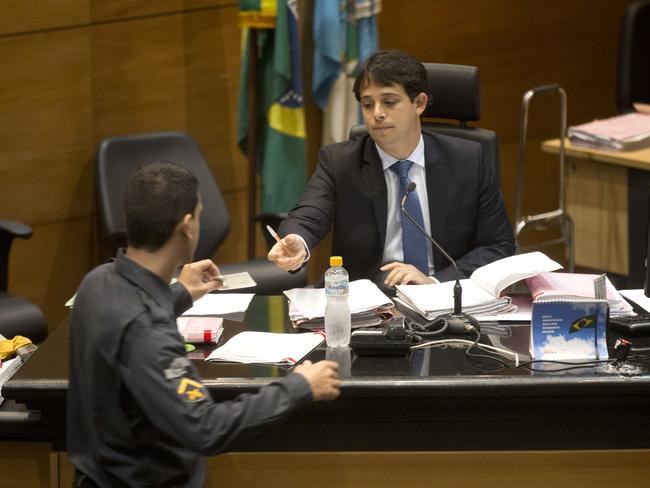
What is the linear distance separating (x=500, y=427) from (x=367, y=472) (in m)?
0.32

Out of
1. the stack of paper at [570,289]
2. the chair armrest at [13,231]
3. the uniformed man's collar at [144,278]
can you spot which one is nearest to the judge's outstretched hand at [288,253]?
the stack of paper at [570,289]

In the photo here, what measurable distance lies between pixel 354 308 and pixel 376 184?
2.31 feet

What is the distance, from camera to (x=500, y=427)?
2719 mm

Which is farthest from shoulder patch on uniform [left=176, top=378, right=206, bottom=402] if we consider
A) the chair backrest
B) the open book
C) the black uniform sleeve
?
the chair backrest

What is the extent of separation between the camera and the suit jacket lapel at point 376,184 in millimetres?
3564

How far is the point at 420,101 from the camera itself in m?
3.54

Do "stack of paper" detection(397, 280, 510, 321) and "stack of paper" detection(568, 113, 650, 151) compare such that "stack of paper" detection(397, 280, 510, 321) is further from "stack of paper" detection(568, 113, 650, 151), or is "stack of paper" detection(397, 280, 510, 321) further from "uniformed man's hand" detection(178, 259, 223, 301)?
"stack of paper" detection(568, 113, 650, 151)

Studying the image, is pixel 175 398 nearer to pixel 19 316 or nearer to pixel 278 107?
pixel 19 316

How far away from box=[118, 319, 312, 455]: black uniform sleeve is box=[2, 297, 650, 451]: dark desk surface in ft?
1.48

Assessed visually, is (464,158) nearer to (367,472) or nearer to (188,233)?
(367,472)

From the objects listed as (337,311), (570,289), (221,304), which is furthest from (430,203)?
(337,311)

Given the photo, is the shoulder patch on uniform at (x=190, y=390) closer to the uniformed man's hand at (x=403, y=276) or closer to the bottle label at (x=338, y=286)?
the bottle label at (x=338, y=286)

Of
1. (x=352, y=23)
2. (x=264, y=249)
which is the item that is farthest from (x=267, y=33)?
(x=264, y=249)

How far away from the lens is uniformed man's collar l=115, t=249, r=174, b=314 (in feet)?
7.15
